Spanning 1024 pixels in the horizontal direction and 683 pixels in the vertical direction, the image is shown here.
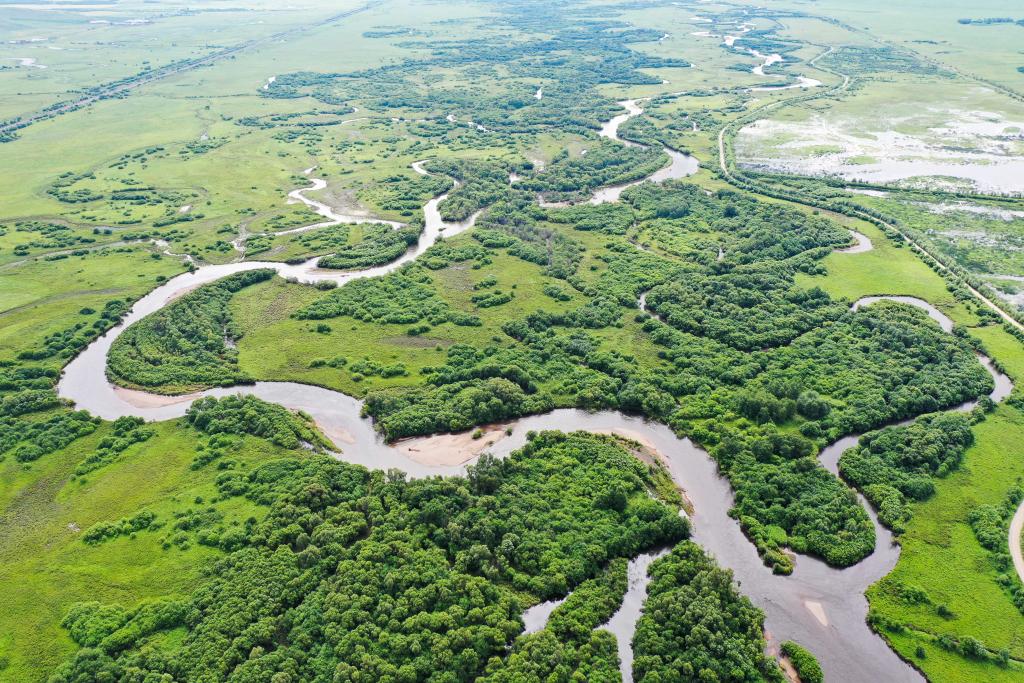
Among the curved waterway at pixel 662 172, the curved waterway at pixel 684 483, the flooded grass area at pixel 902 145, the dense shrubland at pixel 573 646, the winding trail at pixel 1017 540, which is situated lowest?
the flooded grass area at pixel 902 145

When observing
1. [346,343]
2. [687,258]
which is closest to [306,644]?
[346,343]

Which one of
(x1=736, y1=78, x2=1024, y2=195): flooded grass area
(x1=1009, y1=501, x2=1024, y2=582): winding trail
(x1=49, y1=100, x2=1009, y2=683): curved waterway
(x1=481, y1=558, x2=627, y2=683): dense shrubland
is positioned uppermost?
(x1=481, y1=558, x2=627, y2=683): dense shrubland

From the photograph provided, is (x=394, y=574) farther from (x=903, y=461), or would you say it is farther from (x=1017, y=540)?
(x=1017, y=540)

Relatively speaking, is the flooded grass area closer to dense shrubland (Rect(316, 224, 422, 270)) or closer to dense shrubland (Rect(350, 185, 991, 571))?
dense shrubland (Rect(350, 185, 991, 571))

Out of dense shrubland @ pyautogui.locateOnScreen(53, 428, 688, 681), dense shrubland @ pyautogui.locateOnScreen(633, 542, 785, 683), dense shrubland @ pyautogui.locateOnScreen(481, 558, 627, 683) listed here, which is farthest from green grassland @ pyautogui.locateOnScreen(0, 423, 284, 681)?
dense shrubland @ pyautogui.locateOnScreen(633, 542, 785, 683)

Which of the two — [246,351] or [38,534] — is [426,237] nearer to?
[246,351]

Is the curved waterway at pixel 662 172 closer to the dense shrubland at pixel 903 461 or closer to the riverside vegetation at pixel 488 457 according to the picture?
the riverside vegetation at pixel 488 457

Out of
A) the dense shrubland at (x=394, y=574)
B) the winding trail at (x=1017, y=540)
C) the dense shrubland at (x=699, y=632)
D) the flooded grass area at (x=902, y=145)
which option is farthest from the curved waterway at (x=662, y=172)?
the dense shrubland at (x=699, y=632)

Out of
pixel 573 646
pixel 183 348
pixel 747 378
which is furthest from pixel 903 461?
pixel 183 348

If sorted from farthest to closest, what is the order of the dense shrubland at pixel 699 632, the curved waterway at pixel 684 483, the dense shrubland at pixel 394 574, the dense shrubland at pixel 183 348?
the dense shrubland at pixel 183 348 < the curved waterway at pixel 684 483 < the dense shrubland at pixel 394 574 < the dense shrubland at pixel 699 632
